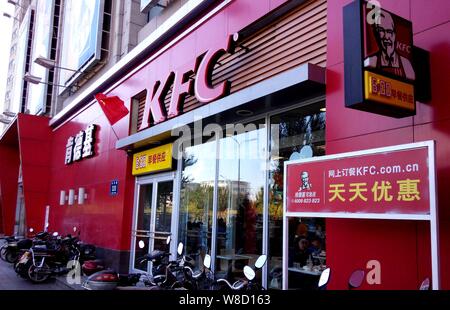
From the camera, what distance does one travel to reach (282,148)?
742 cm

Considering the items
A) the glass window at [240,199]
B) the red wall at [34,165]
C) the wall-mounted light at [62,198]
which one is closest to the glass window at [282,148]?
the glass window at [240,199]

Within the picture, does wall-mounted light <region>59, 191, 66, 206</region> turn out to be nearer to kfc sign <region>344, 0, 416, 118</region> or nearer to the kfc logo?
kfc sign <region>344, 0, 416, 118</region>

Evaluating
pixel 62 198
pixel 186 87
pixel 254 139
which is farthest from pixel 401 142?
pixel 62 198

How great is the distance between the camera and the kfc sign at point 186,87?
26.6ft

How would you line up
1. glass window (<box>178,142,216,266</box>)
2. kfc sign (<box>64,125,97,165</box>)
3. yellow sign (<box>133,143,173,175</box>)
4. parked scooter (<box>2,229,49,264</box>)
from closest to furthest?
1. glass window (<box>178,142,216,266</box>)
2. yellow sign (<box>133,143,173,175</box>)
3. parked scooter (<box>2,229,49,264</box>)
4. kfc sign (<box>64,125,97,165</box>)

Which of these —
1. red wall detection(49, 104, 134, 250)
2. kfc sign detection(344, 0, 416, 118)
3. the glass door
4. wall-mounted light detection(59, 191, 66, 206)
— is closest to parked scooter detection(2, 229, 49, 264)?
red wall detection(49, 104, 134, 250)

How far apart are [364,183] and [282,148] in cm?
283

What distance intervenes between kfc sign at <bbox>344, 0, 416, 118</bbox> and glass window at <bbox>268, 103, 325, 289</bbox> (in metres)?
2.18

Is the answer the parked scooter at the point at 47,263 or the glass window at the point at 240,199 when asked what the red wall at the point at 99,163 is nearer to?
the parked scooter at the point at 47,263

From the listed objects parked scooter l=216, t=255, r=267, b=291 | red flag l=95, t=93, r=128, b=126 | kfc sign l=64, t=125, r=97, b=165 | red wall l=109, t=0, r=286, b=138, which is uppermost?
red wall l=109, t=0, r=286, b=138

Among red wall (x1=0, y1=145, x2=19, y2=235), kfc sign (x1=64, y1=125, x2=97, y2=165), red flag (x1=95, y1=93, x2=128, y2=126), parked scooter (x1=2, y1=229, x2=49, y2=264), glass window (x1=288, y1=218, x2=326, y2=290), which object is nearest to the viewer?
glass window (x1=288, y1=218, x2=326, y2=290)

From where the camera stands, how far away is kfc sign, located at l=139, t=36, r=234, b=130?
8.09 meters

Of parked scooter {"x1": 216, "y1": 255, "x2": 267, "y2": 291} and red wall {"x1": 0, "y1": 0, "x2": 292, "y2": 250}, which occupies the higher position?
red wall {"x1": 0, "y1": 0, "x2": 292, "y2": 250}

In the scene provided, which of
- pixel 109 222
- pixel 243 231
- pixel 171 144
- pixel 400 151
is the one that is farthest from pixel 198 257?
pixel 400 151
